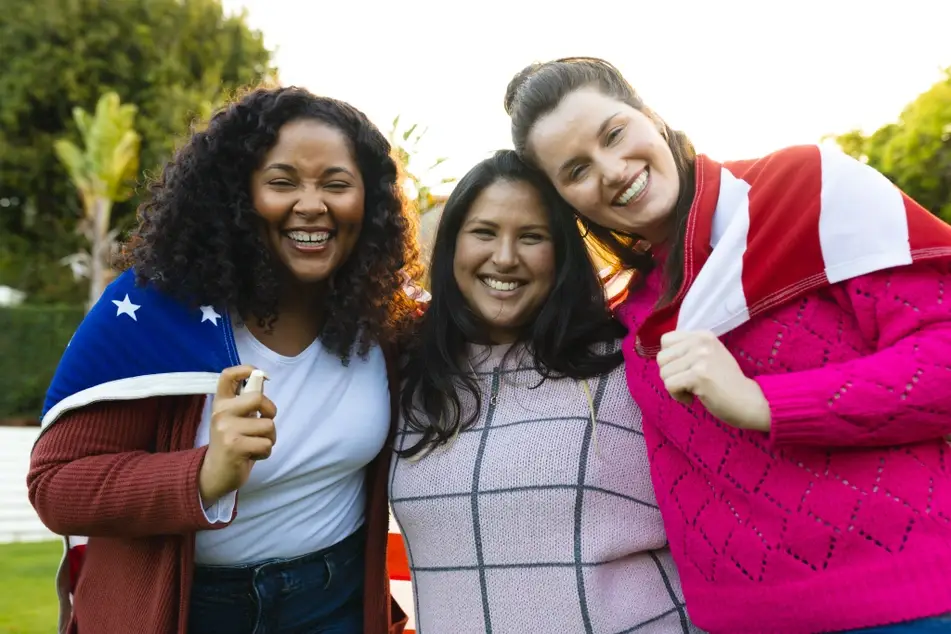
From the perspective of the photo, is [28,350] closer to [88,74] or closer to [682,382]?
[88,74]

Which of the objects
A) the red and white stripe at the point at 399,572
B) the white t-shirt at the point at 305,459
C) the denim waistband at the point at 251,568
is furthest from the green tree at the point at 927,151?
the denim waistband at the point at 251,568

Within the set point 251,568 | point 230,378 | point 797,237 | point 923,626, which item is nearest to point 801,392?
point 797,237

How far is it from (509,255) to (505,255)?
1cm

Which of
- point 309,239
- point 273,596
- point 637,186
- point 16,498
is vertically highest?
point 637,186

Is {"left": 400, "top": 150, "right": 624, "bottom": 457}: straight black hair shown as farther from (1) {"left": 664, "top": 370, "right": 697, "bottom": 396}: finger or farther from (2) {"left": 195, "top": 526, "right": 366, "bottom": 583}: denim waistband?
(1) {"left": 664, "top": 370, "right": 697, "bottom": 396}: finger

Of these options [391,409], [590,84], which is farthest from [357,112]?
[391,409]

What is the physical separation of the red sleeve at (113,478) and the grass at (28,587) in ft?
10.7

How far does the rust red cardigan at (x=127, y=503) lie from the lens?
2.06 metres

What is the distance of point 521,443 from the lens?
244 cm

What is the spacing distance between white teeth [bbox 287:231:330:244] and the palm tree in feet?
58.0

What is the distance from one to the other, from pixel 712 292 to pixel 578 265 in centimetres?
79

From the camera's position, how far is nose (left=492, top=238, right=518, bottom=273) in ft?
8.77

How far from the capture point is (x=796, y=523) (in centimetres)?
189

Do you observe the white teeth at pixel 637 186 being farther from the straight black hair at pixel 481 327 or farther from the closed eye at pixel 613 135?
the straight black hair at pixel 481 327
